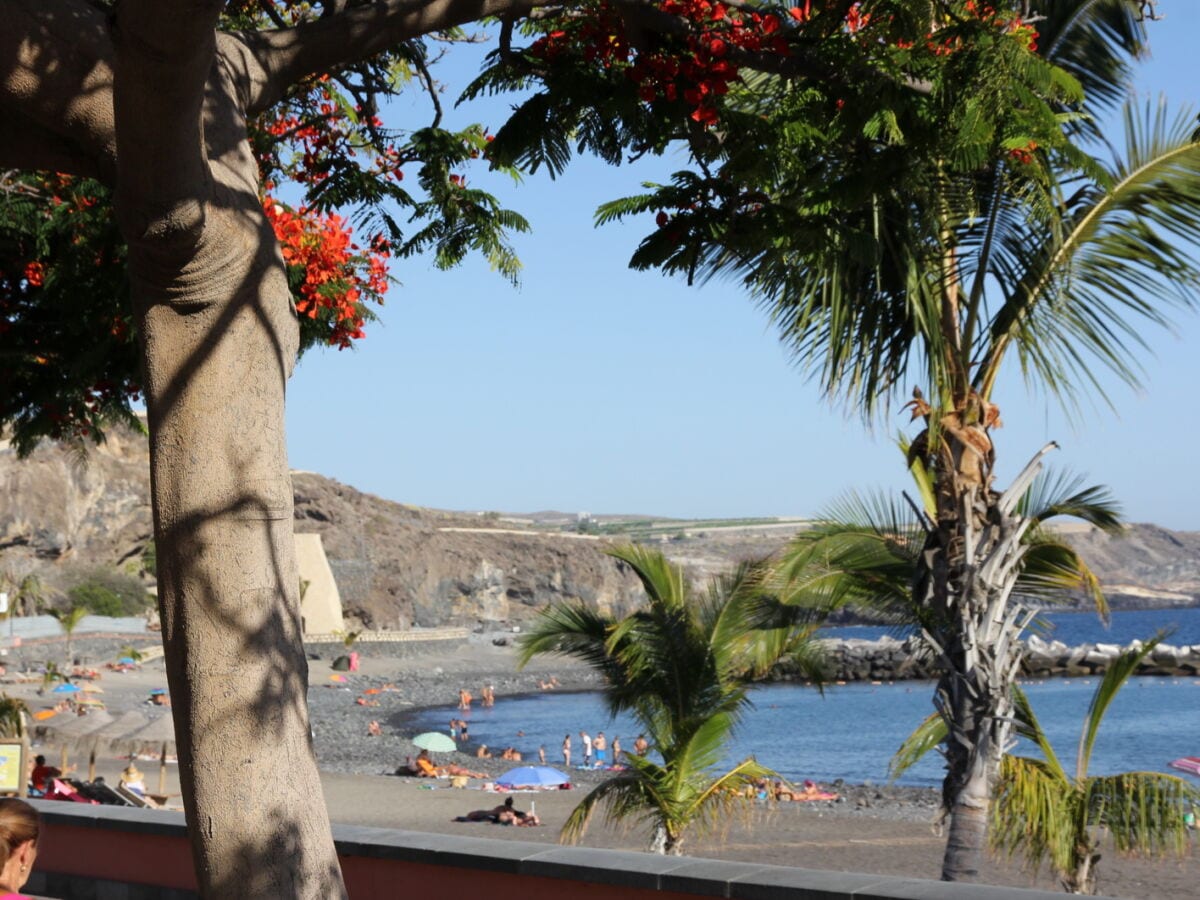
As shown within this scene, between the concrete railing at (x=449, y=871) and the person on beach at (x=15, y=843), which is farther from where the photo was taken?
the concrete railing at (x=449, y=871)

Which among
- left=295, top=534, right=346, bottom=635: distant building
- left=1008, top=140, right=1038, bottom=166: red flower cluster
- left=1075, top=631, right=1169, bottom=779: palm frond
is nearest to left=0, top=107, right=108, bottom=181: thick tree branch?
left=1008, top=140, right=1038, bottom=166: red flower cluster

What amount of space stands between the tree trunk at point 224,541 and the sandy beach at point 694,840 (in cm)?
757

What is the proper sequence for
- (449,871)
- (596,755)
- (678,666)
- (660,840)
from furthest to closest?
(596,755)
(678,666)
(660,840)
(449,871)

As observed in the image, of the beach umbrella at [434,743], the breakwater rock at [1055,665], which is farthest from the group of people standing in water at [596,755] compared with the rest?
the breakwater rock at [1055,665]

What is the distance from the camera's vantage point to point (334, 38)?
425cm

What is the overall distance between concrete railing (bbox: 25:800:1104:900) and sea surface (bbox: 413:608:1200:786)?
25960 mm

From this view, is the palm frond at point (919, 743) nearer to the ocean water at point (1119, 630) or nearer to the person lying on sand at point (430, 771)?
the person lying on sand at point (430, 771)

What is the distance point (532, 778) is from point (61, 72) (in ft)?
89.6

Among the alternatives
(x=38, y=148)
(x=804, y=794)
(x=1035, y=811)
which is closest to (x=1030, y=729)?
(x=1035, y=811)

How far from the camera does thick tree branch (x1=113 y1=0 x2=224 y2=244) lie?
2.75 metres

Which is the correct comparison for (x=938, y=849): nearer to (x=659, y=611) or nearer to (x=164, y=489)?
(x=659, y=611)

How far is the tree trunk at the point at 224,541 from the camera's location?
304cm

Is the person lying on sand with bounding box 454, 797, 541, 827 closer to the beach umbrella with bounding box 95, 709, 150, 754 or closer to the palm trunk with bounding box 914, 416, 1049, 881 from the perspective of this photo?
the beach umbrella with bounding box 95, 709, 150, 754

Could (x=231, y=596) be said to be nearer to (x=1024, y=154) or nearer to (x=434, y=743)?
(x=1024, y=154)
